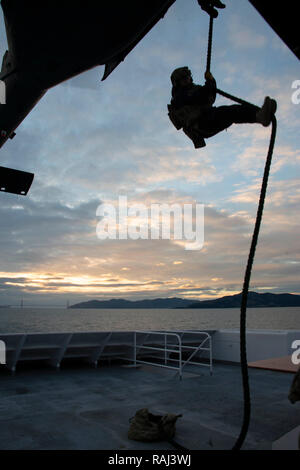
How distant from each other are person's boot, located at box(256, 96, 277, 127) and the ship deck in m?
3.38

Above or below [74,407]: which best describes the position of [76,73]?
above

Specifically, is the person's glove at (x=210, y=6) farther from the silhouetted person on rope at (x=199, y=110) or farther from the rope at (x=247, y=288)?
the rope at (x=247, y=288)

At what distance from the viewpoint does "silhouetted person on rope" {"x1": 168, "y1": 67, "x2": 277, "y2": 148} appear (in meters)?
1.70

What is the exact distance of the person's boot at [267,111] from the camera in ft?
5.02

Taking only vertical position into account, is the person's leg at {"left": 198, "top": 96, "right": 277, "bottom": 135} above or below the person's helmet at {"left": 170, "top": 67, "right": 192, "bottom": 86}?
below

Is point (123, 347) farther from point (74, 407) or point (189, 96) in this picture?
point (189, 96)

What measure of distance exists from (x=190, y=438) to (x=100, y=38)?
3918mm

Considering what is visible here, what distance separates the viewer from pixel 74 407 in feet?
16.9

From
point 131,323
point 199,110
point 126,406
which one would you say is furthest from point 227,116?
point 131,323

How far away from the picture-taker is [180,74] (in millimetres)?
1877

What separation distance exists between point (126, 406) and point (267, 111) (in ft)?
16.1

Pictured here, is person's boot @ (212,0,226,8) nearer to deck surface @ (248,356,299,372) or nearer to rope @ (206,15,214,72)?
rope @ (206,15,214,72)

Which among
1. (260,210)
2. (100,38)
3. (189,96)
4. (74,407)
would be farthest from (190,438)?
(100,38)

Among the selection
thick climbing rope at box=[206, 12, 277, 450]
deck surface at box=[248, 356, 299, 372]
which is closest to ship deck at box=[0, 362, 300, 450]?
deck surface at box=[248, 356, 299, 372]
